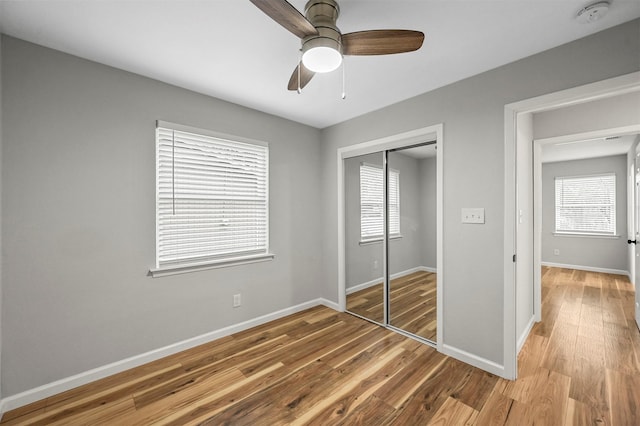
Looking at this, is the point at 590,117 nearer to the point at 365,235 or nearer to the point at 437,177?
the point at 437,177

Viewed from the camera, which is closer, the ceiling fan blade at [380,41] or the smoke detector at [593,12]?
the ceiling fan blade at [380,41]

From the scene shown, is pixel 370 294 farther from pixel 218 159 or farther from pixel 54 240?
pixel 54 240

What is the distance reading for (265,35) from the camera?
1788 millimetres

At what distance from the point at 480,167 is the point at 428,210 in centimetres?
64

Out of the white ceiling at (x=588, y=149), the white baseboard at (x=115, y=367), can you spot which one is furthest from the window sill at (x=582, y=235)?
the white baseboard at (x=115, y=367)

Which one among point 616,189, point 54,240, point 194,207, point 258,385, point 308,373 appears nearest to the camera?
Result: point 54,240

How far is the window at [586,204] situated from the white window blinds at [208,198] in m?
6.88

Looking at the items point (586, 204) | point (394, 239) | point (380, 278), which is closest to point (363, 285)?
point (380, 278)

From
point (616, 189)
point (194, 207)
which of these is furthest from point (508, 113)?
point (616, 189)

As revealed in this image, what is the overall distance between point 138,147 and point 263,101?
1.28 m

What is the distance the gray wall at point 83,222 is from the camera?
1840mm

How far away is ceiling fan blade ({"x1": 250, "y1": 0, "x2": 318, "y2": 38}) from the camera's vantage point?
1.11m

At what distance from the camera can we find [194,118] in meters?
2.64

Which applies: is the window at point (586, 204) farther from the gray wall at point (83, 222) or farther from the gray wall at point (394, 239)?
the gray wall at point (83, 222)
